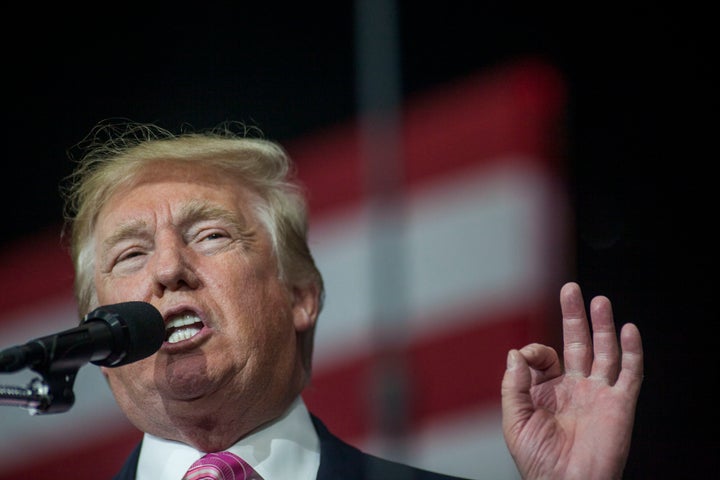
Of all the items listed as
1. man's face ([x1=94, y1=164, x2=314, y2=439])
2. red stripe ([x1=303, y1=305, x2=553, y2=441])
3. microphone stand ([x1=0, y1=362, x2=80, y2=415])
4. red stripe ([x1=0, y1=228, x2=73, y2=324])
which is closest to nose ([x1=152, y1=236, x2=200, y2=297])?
man's face ([x1=94, y1=164, x2=314, y2=439])

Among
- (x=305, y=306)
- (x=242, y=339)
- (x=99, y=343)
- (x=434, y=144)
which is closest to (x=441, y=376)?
(x=434, y=144)

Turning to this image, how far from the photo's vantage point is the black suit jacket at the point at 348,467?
189cm

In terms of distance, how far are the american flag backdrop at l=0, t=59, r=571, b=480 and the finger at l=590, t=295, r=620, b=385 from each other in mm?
510

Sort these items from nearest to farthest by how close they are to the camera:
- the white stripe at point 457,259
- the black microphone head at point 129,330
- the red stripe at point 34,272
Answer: the black microphone head at point 129,330 < the white stripe at point 457,259 < the red stripe at point 34,272

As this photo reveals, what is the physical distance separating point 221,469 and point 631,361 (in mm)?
710

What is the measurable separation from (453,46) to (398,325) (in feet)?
3.68

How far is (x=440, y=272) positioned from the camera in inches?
106

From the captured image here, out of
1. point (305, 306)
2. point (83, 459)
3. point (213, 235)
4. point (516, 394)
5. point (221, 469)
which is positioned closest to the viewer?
point (516, 394)

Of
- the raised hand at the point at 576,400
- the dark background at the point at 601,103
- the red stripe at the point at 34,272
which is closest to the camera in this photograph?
the raised hand at the point at 576,400

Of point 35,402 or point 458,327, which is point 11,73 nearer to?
point 458,327

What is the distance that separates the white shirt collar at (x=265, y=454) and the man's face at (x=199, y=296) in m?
0.03

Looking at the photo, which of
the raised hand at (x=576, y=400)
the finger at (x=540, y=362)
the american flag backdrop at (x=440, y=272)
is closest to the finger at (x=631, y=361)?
the raised hand at (x=576, y=400)

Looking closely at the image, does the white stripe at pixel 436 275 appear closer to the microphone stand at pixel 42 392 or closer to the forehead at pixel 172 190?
the forehead at pixel 172 190

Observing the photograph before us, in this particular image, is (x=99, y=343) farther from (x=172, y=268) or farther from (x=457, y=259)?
(x=457, y=259)
